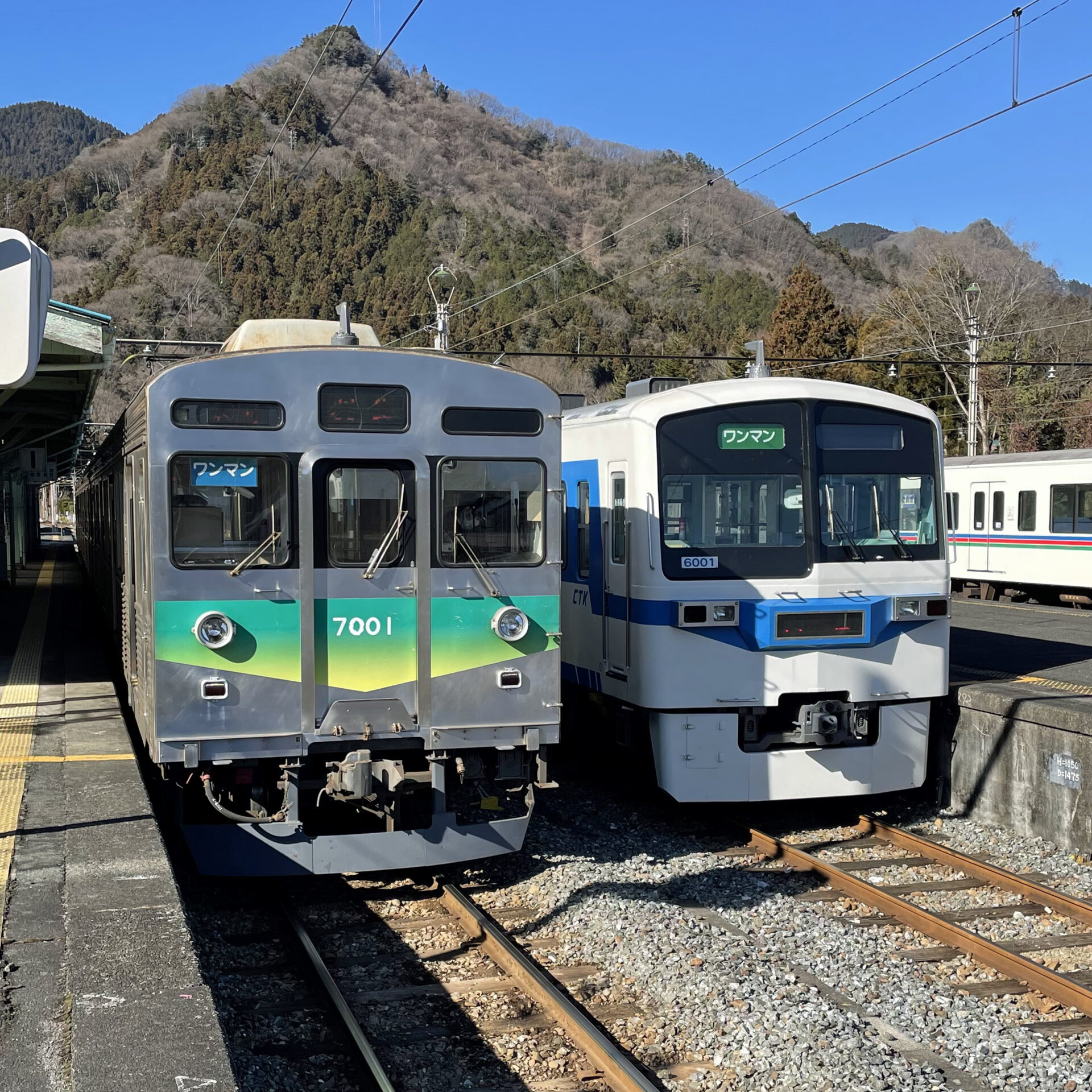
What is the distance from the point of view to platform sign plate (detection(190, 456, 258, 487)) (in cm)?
661

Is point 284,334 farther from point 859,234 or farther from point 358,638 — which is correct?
point 859,234

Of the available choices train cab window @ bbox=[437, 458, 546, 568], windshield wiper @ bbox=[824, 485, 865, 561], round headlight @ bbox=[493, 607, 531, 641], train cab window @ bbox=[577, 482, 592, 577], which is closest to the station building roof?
train cab window @ bbox=[437, 458, 546, 568]

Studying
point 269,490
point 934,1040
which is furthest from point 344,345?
point 934,1040

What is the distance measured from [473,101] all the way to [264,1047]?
151 meters

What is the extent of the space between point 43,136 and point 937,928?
507 feet

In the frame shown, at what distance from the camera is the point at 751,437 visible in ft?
28.5

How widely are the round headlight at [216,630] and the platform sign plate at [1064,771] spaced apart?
5.87 metres

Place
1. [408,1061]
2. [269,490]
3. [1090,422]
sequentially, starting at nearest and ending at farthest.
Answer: [408,1061] → [269,490] → [1090,422]

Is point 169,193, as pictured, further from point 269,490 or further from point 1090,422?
point 269,490

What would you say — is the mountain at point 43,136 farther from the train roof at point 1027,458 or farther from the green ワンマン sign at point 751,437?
the green ワンマン sign at point 751,437

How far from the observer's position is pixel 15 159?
13450 centimetres

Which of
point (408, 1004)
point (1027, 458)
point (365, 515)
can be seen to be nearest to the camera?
point (408, 1004)

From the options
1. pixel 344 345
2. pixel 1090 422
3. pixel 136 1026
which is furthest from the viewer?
pixel 1090 422

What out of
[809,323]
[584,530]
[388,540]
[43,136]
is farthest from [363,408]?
[43,136]
